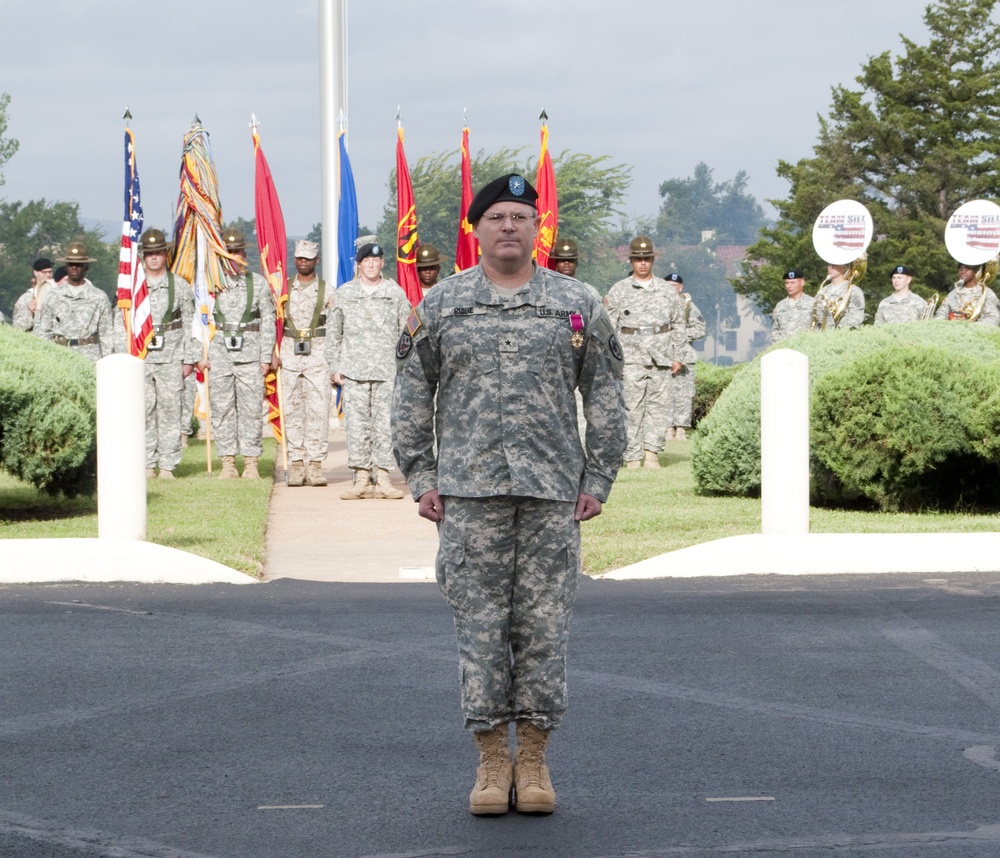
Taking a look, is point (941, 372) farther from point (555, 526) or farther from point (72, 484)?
point (555, 526)

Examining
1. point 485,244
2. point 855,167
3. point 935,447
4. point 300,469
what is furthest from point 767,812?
point 855,167

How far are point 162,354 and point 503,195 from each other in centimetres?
1195

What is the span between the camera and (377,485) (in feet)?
49.1

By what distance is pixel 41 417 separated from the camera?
468 inches

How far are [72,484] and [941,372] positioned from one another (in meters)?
6.53

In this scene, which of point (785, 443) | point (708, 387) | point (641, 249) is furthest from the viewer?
point (708, 387)

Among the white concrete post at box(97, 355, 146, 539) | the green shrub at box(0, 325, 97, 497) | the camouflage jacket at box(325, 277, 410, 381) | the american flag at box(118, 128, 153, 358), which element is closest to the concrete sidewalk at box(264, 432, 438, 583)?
the white concrete post at box(97, 355, 146, 539)

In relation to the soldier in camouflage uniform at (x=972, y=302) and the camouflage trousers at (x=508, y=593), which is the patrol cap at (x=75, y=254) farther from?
the camouflage trousers at (x=508, y=593)

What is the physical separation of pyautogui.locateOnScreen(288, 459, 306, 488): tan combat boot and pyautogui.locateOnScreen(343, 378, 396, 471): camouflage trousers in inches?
51.0

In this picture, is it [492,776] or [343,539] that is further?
[343,539]

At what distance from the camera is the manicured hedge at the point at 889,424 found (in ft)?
40.4

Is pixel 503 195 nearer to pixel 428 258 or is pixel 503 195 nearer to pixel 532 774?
pixel 532 774

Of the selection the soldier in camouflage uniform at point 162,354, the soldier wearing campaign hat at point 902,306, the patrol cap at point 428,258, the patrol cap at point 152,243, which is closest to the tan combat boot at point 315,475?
the soldier in camouflage uniform at point 162,354

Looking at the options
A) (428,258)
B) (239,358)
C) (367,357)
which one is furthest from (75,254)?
(367,357)
